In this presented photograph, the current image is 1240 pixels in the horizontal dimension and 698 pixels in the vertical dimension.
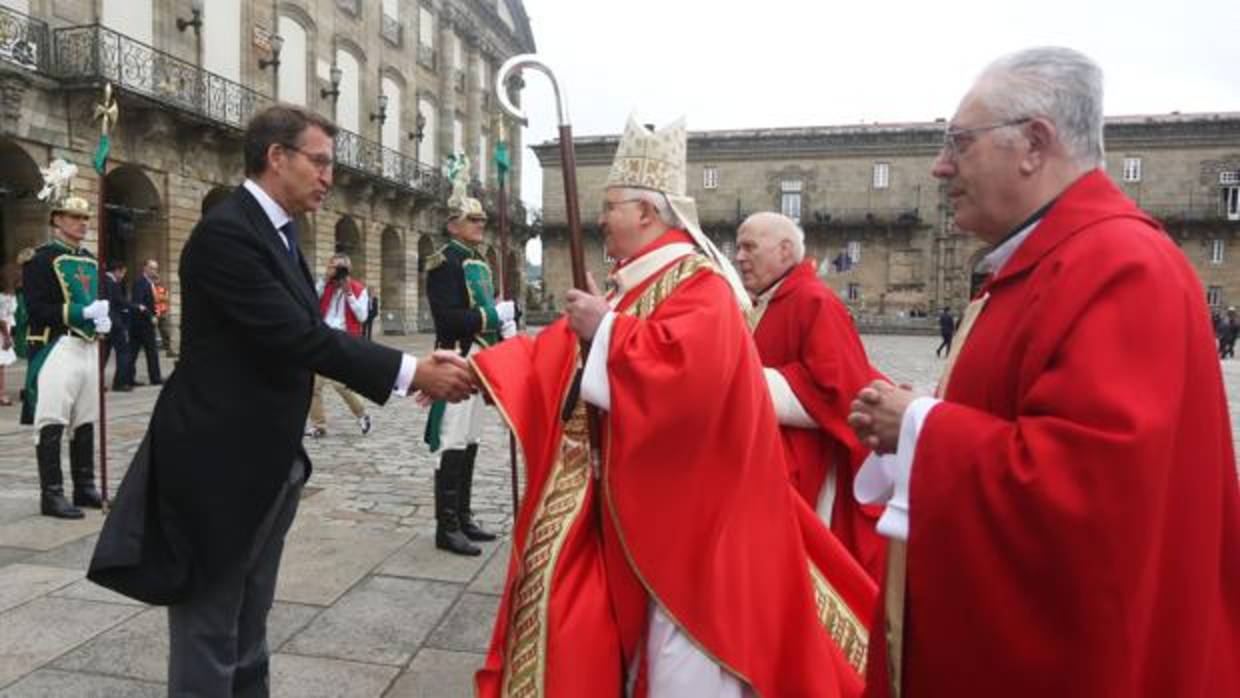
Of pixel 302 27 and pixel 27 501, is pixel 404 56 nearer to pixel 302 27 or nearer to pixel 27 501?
pixel 302 27

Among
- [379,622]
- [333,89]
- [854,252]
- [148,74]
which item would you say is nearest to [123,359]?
[148,74]

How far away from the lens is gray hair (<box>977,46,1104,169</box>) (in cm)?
160

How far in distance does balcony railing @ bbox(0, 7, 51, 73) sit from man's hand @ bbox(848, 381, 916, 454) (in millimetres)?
17796

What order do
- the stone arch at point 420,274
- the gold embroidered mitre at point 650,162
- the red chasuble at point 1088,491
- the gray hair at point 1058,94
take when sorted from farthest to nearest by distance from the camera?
1. the stone arch at point 420,274
2. the gold embroidered mitre at point 650,162
3. the gray hair at point 1058,94
4. the red chasuble at point 1088,491

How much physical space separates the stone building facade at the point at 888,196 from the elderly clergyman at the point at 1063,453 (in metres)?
43.9

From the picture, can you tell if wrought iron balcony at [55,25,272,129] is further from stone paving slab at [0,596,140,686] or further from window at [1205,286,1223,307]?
window at [1205,286,1223,307]

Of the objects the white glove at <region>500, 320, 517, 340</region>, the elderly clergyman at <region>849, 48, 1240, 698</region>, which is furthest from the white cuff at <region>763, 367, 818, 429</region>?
the elderly clergyman at <region>849, 48, 1240, 698</region>

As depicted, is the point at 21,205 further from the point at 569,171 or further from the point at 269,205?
the point at 569,171

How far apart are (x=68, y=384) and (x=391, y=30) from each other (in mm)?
26874

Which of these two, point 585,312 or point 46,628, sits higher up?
point 585,312

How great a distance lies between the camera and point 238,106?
21562 millimetres

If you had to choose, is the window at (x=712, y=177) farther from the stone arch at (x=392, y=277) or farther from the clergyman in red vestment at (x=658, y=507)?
the clergyman in red vestment at (x=658, y=507)

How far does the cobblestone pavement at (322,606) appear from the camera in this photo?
327 centimetres

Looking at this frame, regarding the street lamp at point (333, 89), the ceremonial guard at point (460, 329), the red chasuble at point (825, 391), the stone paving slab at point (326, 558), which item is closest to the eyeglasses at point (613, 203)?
the red chasuble at point (825, 391)
